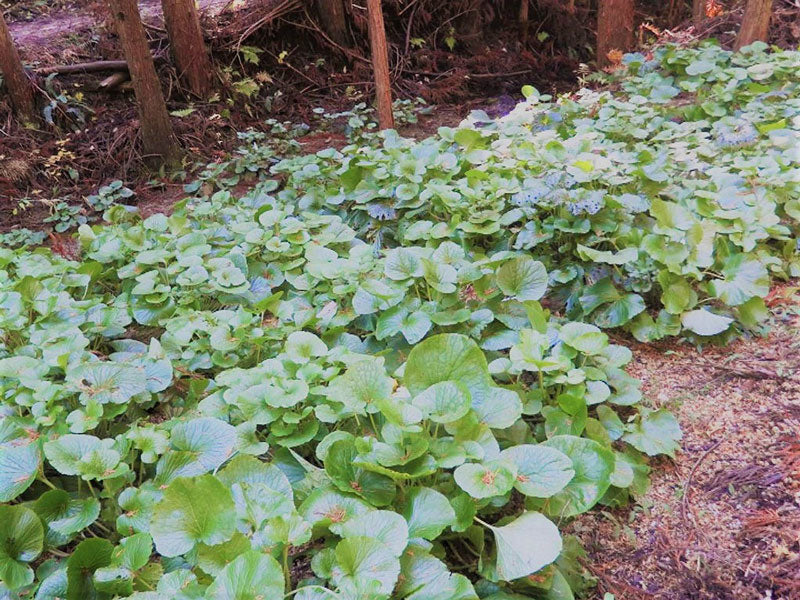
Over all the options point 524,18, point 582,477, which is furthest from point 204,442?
point 524,18

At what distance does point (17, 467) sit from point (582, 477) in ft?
4.72

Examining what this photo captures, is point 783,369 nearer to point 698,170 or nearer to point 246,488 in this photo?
point 698,170

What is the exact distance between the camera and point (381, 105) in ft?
17.9

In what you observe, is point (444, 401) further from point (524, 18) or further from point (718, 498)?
point (524, 18)

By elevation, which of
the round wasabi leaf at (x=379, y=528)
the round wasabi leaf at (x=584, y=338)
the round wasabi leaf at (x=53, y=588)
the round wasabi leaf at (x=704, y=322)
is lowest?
the round wasabi leaf at (x=704, y=322)

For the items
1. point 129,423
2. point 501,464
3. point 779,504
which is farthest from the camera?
point 129,423

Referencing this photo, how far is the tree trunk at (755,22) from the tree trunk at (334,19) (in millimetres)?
4745

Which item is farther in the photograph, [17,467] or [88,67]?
[88,67]

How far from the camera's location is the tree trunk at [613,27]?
6520 millimetres

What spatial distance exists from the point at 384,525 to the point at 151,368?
117 centimetres

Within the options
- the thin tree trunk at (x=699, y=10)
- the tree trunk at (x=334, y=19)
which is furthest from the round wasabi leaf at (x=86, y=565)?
the tree trunk at (x=334, y=19)

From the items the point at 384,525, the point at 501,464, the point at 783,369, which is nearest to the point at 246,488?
the point at 384,525

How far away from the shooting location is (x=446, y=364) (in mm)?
1747

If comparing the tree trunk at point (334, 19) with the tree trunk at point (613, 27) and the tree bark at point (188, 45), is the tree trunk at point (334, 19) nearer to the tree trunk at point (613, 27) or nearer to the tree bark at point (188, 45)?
the tree bark at point (188, 45)
